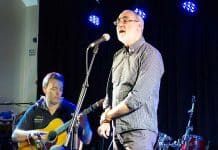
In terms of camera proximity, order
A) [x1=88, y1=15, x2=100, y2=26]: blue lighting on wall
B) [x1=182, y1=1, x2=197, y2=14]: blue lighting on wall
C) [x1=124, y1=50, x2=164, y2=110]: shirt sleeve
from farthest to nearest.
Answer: [x1=88, y1=15, x2=100, y2=26]: blue lighting on wall → [x1=182, y1=1, x2=197, y2=14]: blue lighting on wall → [x1=124, y1=50, x2=164, y2=110]: shirt sleeve

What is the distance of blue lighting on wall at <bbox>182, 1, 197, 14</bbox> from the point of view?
5.95 metres

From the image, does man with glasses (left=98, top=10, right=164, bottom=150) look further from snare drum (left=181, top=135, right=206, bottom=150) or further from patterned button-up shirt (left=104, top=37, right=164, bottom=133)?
snare drum (left=181, top=135, right=206, bottom=150)

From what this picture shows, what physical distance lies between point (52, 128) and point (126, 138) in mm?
2159

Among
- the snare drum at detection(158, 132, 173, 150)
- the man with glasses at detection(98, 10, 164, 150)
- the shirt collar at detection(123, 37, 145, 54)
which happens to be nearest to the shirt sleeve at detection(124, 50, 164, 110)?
the man with glasses at detection(98, 10, 164, 150)

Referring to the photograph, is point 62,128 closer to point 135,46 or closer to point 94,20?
point 135,46

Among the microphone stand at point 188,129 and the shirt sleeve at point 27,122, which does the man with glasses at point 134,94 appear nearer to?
the shirt sleeve at point 27,122

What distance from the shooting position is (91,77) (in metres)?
6.80

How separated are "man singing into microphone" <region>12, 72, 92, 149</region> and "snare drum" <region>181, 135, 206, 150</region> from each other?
57.0 inches

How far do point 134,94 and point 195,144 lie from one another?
2.97m

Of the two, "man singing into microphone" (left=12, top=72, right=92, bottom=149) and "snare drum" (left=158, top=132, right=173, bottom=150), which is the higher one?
"man singing into microphone" (left=12, top=72, right=92, bottom=149)

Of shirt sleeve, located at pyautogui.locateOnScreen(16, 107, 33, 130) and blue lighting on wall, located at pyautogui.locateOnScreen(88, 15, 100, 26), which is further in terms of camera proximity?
blue lighting on wall, located at pyautogui.locateOnScreen(88, 15, 100, 26)

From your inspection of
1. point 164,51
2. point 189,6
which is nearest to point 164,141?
point 164,51

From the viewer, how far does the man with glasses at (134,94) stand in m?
2.57

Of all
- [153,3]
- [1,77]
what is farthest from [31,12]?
[153,3]
